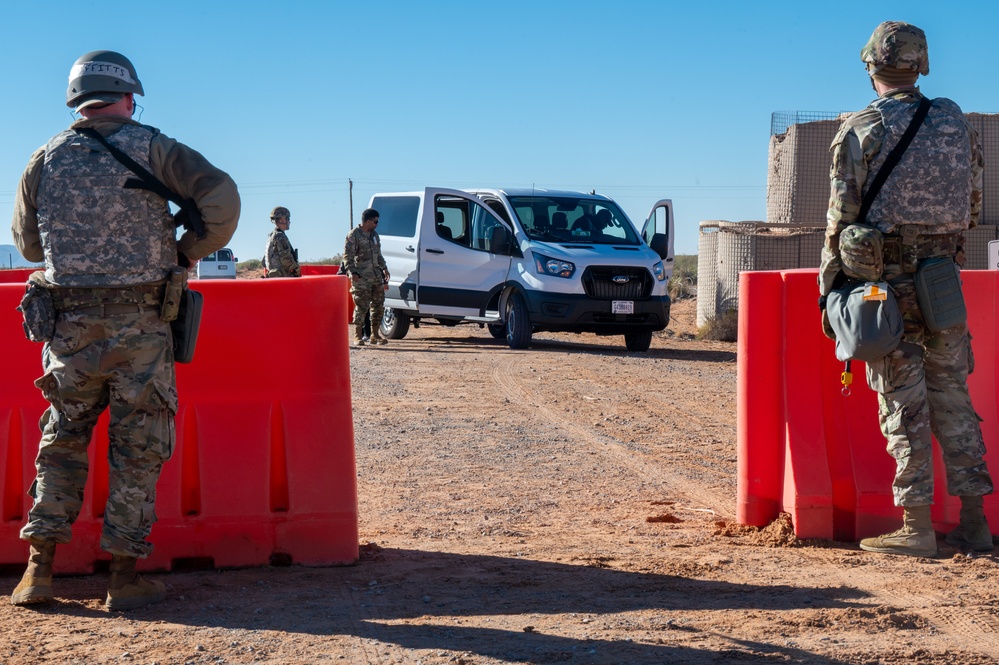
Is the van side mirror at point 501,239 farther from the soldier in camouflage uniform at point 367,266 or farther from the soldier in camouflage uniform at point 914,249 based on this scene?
the soldier in camouflage uniform at point 914,249

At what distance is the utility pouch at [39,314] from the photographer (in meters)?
4.25

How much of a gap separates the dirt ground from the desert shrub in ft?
41.5

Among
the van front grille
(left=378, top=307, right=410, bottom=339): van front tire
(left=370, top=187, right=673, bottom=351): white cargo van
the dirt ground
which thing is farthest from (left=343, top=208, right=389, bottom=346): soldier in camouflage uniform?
the dirt ground

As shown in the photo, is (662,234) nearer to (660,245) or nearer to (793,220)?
(660,245)

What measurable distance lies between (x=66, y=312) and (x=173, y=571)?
3.99ft

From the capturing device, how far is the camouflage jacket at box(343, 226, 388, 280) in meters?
16.7

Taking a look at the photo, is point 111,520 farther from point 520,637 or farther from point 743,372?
point 743,372

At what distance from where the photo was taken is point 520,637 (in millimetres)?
3947

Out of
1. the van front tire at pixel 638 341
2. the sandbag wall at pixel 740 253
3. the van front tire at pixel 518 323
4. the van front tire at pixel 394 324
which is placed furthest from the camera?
the sandbag wall at pixel 740 253

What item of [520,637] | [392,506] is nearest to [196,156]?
[520,637]

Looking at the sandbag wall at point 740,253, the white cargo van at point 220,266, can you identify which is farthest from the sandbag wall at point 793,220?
the white cargo van at point 220,266

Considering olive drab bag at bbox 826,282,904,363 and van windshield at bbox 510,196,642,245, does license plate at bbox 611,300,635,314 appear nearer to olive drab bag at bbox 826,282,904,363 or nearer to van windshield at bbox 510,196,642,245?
van windshield at bbox 510,196,642,245

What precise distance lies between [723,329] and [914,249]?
1546cm

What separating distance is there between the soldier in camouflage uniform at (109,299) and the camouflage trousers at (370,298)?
1239 cm
